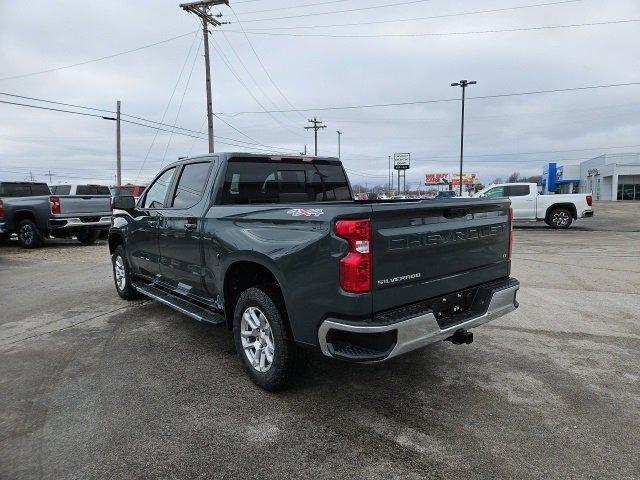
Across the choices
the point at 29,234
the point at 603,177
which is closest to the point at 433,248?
the point at 29,234

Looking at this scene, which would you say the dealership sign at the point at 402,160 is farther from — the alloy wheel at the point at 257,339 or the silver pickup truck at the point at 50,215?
the alloy wheel at the point at 257,339

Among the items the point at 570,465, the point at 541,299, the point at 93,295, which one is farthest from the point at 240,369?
the point at 541,299

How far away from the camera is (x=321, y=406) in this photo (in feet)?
11.3

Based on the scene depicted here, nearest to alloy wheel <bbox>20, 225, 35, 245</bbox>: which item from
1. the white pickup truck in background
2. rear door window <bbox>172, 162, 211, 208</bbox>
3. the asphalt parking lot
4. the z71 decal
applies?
the asphalt parking lot

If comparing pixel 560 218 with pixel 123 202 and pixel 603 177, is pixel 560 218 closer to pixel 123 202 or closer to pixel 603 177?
pixel 123 202

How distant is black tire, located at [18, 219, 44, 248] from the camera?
12805mm

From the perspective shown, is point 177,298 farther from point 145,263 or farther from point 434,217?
point 434,217

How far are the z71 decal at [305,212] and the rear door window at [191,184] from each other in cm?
152

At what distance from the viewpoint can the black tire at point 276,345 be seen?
340 cm

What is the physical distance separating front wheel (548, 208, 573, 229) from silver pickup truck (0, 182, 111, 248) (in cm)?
1611

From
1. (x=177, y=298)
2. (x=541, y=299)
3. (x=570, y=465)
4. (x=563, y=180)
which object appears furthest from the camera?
(x=563, y=180)

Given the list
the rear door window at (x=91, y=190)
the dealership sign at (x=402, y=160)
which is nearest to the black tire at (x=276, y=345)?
the rear door window at (x=91, y=190)

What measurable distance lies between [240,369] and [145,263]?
225 centimetres

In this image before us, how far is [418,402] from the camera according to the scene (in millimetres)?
3449
